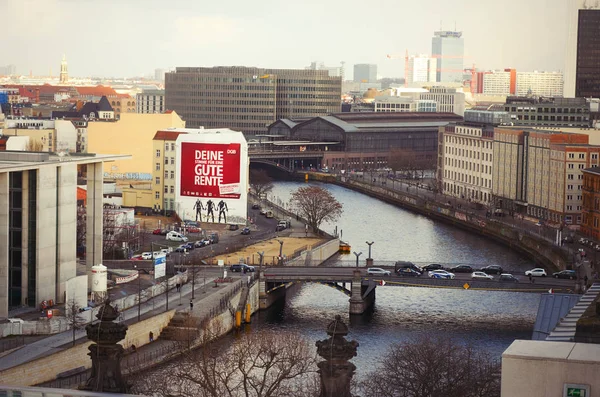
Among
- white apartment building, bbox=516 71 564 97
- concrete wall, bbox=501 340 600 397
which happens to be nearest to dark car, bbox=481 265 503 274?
concrete wall, bbox=501 340 600 397

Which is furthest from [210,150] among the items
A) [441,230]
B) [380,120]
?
[380,120]

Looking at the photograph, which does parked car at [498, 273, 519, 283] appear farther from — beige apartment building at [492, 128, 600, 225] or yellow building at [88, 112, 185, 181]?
yellow building at [88, 112, 185, 181]

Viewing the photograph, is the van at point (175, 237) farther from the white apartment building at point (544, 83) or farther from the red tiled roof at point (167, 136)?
the white apartment building at point (544, 83)

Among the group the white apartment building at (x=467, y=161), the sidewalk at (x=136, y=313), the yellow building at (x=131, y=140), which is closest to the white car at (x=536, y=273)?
the sidewalk at (x=136, y=313)

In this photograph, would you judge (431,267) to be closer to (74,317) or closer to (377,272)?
(377,272)

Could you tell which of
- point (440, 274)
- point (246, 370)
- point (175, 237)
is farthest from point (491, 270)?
point (246, 370)
